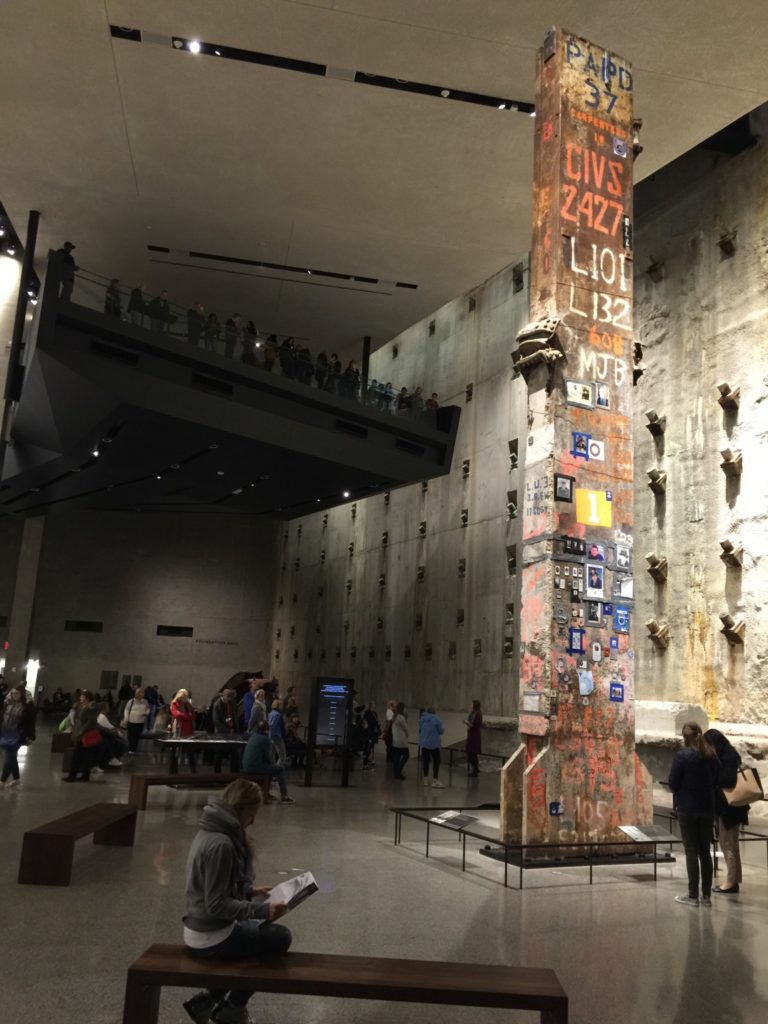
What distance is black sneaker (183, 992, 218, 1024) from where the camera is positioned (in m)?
3.99

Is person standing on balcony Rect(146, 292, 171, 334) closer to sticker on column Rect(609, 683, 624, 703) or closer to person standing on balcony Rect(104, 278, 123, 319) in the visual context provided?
person standing on balcony Rect(104, 278, 123, 319)

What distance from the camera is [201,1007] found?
4016 millimetres

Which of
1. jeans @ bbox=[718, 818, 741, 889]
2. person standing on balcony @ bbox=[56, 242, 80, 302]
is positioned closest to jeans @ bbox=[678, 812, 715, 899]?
jeans @ bbox=[718, 818, 741, 889]

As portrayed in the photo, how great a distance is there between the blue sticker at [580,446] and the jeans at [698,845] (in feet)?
12.4

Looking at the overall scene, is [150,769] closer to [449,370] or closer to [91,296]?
[91,296]

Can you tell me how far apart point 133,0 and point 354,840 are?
1299cm

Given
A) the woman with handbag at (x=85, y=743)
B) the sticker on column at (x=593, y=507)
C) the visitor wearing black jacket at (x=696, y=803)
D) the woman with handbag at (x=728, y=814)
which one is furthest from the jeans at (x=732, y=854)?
the woman with handbag at (x=85, y=743)

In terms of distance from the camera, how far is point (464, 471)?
23.3m

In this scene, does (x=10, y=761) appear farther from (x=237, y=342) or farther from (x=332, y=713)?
(x=237, y=342)

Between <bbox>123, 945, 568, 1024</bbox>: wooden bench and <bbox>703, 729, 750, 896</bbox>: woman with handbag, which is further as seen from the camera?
<bbox>703, 729, 750, 896</bbox>: woman with handbag

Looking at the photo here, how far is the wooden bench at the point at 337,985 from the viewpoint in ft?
12.0

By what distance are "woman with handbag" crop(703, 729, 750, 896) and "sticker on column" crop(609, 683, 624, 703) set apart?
1534 millimetres

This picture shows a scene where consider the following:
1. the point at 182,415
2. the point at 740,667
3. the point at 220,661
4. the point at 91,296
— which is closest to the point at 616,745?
the point at 740,667

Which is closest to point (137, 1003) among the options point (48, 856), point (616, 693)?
point (48, 856)
